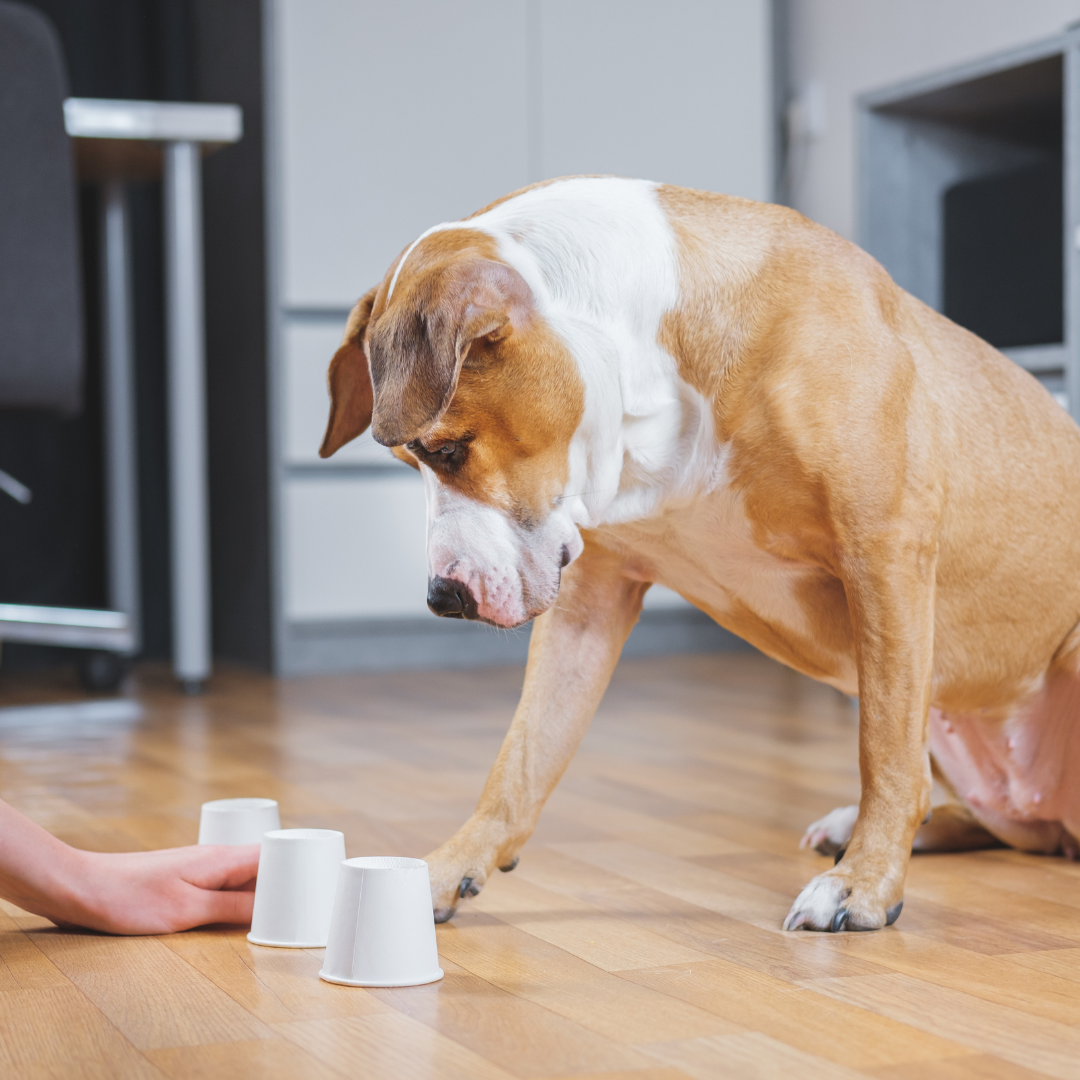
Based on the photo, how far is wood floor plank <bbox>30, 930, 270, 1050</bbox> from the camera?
0.94 meters

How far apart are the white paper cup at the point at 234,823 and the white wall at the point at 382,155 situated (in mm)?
2126

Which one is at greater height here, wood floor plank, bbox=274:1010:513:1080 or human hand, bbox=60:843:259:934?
wood floor plank, bbox=274:1010:513:1080

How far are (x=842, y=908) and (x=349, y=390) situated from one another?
0.63 m

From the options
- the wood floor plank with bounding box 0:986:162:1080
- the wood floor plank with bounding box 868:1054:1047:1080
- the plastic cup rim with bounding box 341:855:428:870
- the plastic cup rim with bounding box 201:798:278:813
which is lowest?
the plastic cup rim with bounding box 201:798:278:813

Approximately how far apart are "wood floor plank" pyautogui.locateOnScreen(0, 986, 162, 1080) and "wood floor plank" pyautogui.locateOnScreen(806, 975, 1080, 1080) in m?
0.47

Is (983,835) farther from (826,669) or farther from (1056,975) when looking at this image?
(1056,975)

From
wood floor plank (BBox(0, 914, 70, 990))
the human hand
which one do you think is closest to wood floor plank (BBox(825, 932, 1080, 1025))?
the human hand

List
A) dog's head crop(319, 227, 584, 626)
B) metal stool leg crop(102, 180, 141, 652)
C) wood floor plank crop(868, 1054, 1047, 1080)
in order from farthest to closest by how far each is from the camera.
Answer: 1. metal stool leg crop(102, 180, 141, 652)
2. dog's head crop(319, 227, 584, 626)
3. wood floor plank crop(868, 1054, 1047, 1080)

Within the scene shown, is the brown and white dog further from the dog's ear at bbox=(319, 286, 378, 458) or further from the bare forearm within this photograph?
the bare forearm

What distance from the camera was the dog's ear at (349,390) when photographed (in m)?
1.32

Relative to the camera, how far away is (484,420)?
1130 mm

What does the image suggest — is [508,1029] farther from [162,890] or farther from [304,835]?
→ [162,890]

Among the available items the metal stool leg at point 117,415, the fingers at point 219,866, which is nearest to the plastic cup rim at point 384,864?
the fingers at point 219,866

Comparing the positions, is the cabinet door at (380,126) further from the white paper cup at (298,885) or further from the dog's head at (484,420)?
the white paper cup at (298,885)
